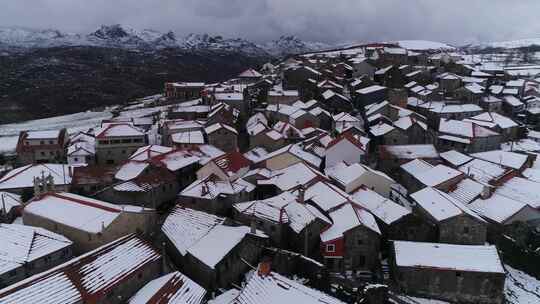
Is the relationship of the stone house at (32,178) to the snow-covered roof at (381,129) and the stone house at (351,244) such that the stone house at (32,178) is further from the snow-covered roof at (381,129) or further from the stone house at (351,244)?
the snow-covered roof at (381,129)

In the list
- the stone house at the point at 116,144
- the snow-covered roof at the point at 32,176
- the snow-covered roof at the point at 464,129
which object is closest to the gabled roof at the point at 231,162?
the stone house at the point at 116,144

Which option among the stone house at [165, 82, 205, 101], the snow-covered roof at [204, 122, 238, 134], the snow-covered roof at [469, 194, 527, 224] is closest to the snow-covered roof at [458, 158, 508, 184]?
the snow-covered roof at [469, 194, 527, 224]

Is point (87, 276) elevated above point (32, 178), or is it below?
below

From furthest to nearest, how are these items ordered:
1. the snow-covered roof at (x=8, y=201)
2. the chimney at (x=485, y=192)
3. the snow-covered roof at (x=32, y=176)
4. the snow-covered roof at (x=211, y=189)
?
1. the snow-covered roof at (x=32, y=176)
2. the chimney at (x=485, y=192)
3. the snow-covered roof at (x=8, y=201)
4. the snow-covered roof at (x=211, y=189)

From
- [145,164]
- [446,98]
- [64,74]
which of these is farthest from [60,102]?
[446,98]

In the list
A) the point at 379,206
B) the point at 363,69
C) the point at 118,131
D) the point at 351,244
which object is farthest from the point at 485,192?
the point at 363,69

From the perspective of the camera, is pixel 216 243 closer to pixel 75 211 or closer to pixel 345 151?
pixel 75 211

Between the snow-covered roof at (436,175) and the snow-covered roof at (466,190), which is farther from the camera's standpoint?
the snow-covered roof at (436,175)
